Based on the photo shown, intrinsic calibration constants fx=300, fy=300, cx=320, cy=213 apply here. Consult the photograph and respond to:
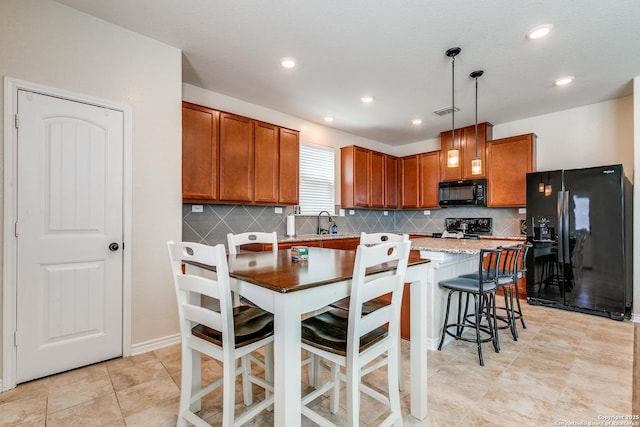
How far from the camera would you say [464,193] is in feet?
16.1

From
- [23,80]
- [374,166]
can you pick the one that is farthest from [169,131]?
[374,166]

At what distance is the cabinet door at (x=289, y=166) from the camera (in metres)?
3.90

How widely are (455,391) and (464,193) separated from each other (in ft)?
11.9

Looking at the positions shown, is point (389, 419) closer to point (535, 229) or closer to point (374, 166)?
point (535, 229)

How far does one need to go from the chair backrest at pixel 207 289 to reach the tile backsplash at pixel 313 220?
2.10 metres

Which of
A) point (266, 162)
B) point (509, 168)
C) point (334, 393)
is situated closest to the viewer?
point (334, 393)

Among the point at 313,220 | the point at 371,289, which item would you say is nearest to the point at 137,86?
the point at 371,289

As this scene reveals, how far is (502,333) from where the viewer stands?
2.96 metres

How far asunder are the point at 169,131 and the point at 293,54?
1322mm

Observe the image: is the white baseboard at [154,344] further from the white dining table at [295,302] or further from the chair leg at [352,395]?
the chair leg at [352,395]

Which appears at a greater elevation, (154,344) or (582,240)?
(582,240)

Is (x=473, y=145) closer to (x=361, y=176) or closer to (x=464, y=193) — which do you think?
(x=464, y=193)

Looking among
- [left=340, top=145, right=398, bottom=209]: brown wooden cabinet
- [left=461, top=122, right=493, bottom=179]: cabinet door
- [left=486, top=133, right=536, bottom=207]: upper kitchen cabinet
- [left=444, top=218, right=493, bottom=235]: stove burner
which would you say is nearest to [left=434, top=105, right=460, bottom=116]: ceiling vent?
[left=461, top=122, right=493, bottom=179]: cabinet door

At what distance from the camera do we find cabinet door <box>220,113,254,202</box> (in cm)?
335
